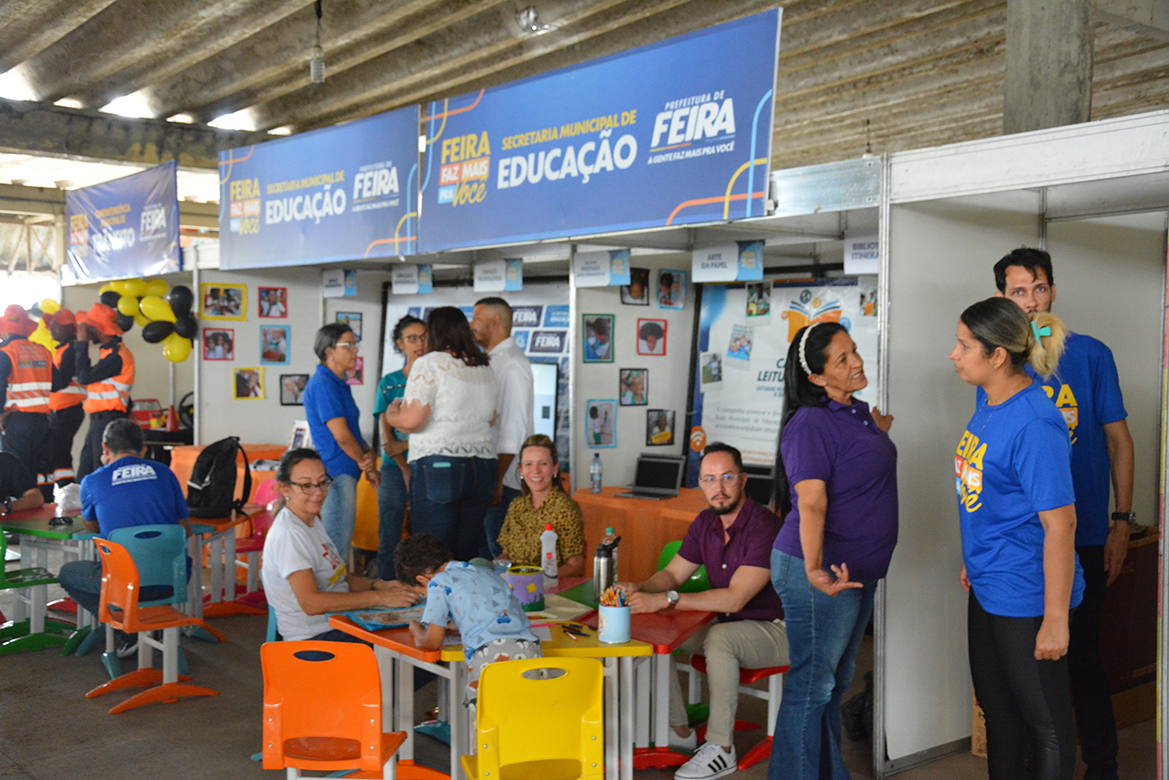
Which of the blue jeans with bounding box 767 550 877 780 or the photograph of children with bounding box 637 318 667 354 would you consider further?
the photograph of children with bounding box 637 318 667 354

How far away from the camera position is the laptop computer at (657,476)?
523 centimetres

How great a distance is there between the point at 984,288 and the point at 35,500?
15.9 feet

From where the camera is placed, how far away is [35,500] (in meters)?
5.23

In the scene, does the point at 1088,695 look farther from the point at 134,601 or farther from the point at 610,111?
the point at 134,601

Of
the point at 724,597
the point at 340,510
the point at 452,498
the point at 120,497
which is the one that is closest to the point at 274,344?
the point at 340,510

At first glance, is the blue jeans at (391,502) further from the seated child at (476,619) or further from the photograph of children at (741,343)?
the seated child at (476,619)

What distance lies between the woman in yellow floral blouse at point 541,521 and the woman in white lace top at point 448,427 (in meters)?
0.36

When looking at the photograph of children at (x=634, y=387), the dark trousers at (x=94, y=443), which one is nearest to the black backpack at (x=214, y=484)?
the dark trousers at (x=94, y=443)

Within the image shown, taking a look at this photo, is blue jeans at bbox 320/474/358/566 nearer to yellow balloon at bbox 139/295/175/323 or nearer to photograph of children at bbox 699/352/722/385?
photograph of children at bbox 699/352/722/385

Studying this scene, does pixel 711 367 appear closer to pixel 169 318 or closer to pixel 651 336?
pixel 651 336

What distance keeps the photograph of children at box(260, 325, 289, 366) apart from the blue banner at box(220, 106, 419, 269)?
647 mm

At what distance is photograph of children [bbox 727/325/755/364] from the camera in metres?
5.38

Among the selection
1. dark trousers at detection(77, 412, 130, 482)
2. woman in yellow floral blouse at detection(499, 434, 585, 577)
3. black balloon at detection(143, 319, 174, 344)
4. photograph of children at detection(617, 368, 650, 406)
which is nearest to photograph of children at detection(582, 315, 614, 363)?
photograph of children at detection(617, 368, 650, 406)

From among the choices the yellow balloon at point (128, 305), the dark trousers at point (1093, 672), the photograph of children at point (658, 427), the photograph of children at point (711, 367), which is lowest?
the dark trousers at point (1093, 672)
